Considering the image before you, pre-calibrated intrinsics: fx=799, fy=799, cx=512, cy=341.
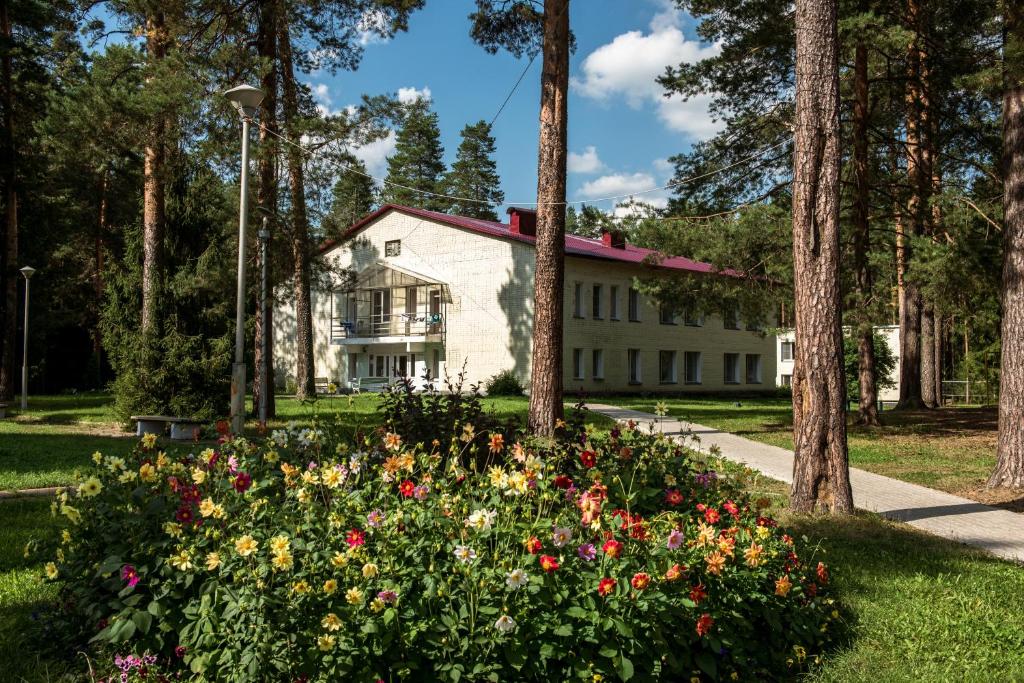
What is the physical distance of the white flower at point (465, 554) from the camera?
349 centimetres

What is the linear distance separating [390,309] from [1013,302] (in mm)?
27149

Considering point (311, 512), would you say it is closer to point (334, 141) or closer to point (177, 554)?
point (177, 554)

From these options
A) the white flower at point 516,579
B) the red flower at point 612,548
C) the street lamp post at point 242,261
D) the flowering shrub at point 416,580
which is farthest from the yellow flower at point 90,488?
the street lamp post at point 242,261

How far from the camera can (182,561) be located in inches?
137

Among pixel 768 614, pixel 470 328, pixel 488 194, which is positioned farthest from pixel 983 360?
pixel 768 614

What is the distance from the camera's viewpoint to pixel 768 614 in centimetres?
413

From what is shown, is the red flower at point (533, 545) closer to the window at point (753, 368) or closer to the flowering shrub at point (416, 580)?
the flowering shrub at point (416, 580)

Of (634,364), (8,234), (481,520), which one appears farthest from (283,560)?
(634,364)

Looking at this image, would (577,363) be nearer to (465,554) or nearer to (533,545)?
(533,545)

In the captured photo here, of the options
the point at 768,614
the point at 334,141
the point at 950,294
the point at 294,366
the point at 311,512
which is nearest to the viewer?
the point at 311,512

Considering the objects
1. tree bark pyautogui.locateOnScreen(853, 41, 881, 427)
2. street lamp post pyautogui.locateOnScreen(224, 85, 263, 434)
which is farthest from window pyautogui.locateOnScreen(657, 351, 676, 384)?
street lamp post pyautogui.locateOnScreen(224, 85, 263, 434)

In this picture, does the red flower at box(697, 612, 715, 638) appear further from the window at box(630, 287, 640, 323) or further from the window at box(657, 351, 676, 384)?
the window at box(657, 351, 676, 384)

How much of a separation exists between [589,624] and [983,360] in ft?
134

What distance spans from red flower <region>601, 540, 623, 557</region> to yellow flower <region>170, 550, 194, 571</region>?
71.6 inches
